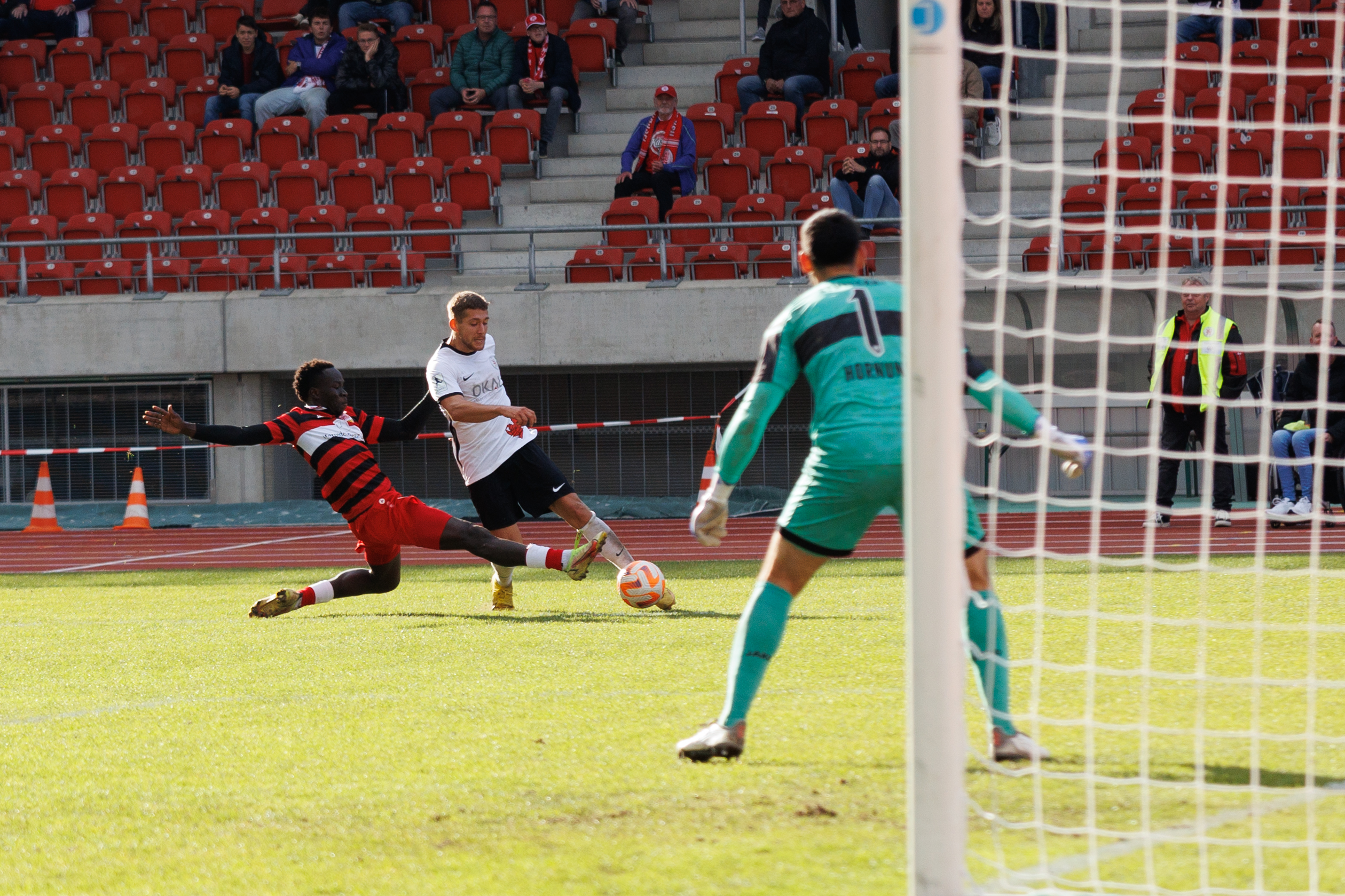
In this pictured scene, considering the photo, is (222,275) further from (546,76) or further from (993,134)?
(993,134)

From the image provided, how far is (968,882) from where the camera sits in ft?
9.69

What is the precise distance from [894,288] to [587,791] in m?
1.77

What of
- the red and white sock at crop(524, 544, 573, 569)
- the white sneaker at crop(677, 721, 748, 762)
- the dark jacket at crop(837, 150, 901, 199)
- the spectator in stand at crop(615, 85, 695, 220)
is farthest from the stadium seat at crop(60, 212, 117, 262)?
the white sneaker at crop(677, 721, 748, 762)

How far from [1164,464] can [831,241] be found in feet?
29.1

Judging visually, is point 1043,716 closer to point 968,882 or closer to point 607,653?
point 968,882

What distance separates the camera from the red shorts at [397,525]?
821 centimetres

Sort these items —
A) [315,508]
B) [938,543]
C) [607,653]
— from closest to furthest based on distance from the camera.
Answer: [938,543] < [607,653] < [315,508]

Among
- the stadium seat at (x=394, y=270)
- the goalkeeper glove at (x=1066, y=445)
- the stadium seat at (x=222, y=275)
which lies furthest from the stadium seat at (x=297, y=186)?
the goalkeeper glove at (x=1066, y=445)

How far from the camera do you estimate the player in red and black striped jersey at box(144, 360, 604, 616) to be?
8094 millimetres

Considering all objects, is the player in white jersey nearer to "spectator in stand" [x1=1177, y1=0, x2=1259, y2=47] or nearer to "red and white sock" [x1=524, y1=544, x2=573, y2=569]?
"red and white sock" [x1=524, y1=544, x2=573, y2=569]

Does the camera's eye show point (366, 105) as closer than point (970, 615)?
No

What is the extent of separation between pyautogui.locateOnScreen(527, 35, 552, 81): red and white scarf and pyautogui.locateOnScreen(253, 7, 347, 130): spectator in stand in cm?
280

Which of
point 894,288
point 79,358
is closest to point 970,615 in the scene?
point 894,288

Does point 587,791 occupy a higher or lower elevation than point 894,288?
lower
